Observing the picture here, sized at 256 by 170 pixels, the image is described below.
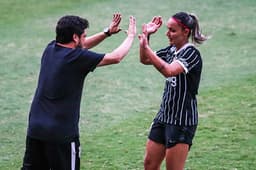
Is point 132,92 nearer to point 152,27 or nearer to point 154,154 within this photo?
point 154,154

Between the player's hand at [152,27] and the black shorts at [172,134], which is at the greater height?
the player's hand at [152,27]

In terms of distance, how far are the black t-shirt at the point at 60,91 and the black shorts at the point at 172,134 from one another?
0.93 m

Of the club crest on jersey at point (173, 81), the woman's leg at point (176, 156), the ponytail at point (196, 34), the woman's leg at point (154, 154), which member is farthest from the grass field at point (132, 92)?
the ponytail at point (196, 34)

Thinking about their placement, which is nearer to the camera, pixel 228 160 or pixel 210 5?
pixel 228 160

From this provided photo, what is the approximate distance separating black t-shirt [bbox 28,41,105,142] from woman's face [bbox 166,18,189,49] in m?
0.82

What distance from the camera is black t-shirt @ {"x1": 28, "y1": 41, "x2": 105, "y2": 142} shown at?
16.9ft

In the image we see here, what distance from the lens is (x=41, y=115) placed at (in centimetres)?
519

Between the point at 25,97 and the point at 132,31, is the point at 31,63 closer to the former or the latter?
the point at 25,97

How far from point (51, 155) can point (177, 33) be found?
1.48 metres

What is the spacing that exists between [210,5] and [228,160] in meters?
11.7

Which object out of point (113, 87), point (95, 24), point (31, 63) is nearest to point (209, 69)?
point (113, 87)

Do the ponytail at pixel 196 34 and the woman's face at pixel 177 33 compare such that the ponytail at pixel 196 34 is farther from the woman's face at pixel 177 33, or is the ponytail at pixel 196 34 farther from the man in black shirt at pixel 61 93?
the man in black shirt at pixel 61 93

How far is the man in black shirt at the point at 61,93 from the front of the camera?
514 centimetres

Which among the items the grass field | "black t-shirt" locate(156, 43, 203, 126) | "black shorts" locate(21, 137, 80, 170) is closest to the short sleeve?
"black t-shirt" locate(156, 43, 203, 126)
